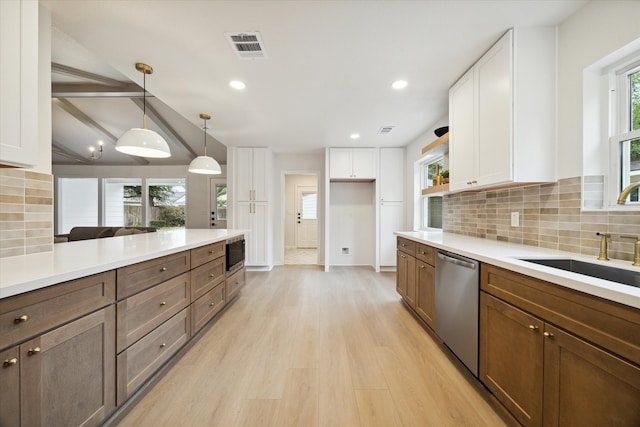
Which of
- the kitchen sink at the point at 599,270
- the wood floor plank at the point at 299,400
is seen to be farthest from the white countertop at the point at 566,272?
the wood floor plank at the point at 299,400

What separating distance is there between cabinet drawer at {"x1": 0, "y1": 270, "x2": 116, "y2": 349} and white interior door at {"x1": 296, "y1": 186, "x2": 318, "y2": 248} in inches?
262

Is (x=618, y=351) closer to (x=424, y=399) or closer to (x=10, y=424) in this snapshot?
(x=424, y=399)

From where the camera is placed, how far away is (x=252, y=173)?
15.6 feet

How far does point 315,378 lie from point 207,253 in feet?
4.74

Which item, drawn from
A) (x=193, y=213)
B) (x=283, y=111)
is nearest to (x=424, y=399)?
(x=283, y=111)

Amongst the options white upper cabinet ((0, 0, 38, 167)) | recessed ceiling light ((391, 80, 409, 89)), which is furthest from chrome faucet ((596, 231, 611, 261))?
white upper cabinet ((0, 0, 38, 167))

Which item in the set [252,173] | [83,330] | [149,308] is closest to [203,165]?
[252,173]

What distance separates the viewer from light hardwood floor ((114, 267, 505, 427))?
52.9 inches

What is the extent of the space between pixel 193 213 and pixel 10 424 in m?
6.32

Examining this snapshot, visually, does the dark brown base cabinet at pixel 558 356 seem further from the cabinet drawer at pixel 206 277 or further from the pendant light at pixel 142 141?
the pendant light at pixel 142 141

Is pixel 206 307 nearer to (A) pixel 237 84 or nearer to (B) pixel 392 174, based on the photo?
(A) pixel 237 84

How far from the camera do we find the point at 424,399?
146 cm

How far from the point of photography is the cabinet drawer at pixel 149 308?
1.30m

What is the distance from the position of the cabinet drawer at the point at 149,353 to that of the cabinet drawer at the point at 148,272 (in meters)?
0.32
